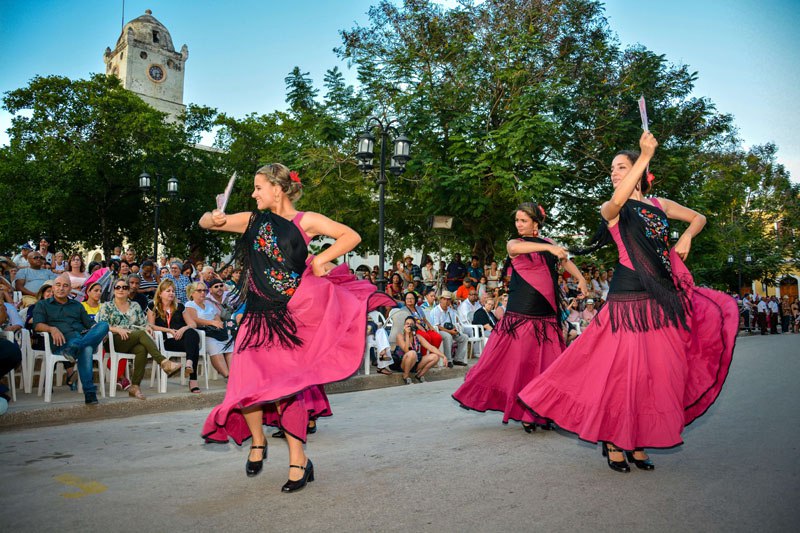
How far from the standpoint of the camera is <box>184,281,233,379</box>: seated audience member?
30.4ft

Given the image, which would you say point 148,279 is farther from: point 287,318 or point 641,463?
point 641,463

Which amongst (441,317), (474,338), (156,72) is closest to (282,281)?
(441,317)

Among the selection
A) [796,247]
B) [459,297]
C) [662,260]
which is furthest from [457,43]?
[796,247]

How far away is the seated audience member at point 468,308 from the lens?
574 inches

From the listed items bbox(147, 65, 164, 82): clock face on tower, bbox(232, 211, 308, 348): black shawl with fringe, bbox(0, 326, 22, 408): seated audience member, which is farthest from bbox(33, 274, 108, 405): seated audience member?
bbox(147, 65, 164, 82): clock face on tower

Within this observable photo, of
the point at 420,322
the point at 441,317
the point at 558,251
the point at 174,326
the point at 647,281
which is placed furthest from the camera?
the point at 441,317

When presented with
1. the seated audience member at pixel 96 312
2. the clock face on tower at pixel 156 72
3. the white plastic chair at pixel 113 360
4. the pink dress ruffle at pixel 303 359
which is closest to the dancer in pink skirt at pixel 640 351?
the pink dress ruffle at pixel 303 359

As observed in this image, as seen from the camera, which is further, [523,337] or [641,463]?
[523,337]

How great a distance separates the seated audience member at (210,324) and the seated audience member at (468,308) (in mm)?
6236

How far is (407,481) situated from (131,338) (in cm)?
515

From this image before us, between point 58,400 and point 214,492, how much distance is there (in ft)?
14.6

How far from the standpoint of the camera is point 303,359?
410 centimetres

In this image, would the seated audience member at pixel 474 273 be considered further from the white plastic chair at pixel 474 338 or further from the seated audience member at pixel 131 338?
the seated audience member at pixel 131 338

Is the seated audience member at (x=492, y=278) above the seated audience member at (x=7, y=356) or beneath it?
above
